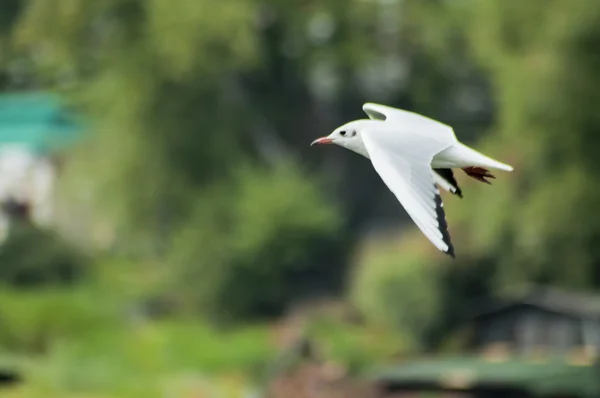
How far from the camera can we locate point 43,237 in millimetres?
15539

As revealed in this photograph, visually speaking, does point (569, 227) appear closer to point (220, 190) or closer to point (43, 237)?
point (220, 190)

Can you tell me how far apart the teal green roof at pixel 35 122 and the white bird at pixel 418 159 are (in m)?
Answer: 15.0

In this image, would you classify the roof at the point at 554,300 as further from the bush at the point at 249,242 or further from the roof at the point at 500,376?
the bush at the point at 249,242

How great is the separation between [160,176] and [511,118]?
4.44m

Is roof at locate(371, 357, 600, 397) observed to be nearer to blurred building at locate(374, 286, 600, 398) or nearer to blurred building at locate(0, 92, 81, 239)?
blurred building at locate(374, 286, 600, 398)

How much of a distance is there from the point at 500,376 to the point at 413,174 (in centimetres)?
836

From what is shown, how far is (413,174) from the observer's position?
11.5ft

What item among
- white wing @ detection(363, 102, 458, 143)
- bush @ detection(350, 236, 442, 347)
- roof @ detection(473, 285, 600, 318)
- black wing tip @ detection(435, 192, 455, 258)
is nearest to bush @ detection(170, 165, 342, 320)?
bush @ detection(350, 236, 442, 347)

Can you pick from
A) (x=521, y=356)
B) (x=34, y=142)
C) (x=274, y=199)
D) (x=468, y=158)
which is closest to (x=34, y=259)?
(x=274, y=199)

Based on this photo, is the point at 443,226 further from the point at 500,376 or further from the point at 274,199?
the point at 274,199

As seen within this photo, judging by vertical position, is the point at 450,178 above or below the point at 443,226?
above

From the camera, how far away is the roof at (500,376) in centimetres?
1136

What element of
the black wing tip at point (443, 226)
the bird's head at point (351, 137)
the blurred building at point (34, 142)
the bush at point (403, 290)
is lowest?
the black wing tip at point (443, 226)

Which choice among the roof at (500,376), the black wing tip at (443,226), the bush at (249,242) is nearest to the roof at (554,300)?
the roof at (500,376)
